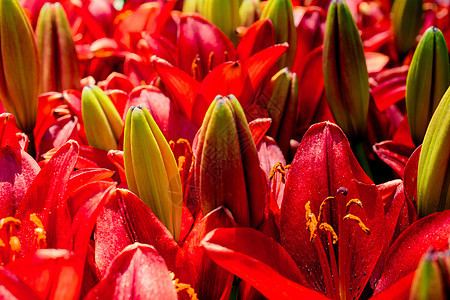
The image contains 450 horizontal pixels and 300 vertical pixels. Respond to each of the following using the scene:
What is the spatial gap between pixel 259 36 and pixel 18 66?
37 centimetres

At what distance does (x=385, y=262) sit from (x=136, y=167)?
0.94 feet

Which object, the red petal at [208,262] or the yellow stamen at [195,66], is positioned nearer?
the red petal at [208,262]

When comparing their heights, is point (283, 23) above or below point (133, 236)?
above

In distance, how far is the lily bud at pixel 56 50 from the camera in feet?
3.24

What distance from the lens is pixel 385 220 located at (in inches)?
26.3

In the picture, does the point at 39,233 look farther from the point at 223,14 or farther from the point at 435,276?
the point at 223,14

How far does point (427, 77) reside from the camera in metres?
0.76

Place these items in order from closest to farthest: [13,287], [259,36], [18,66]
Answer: [13,287] → [18,66] → [259,36]

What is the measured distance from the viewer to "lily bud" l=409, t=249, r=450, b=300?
0.38 meters

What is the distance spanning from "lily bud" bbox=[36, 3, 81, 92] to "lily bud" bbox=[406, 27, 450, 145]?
56 cm

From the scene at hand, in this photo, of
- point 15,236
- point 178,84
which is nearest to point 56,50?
point 178,84

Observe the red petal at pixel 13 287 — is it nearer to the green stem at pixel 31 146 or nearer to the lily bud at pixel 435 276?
the lily bud at pixel 435 276

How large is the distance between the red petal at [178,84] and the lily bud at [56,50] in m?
0.22

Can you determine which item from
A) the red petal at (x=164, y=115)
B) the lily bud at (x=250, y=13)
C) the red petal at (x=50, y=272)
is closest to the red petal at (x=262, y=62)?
the red petal at (x=164, y=115)
